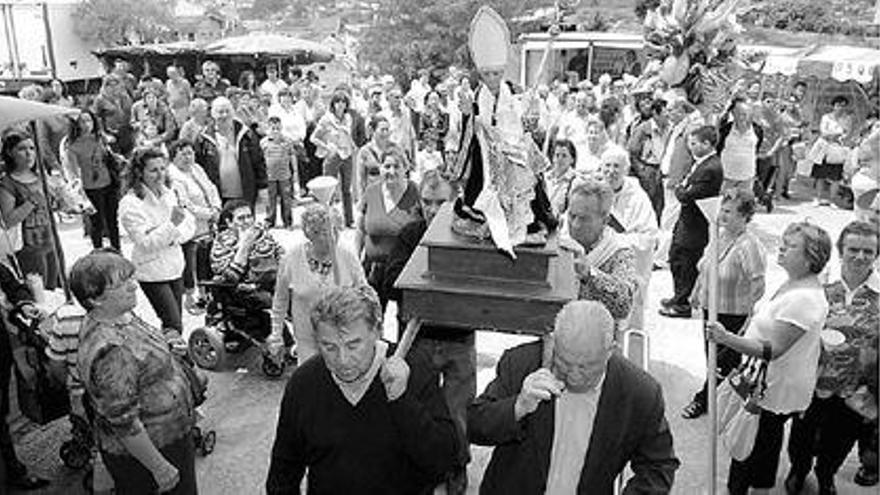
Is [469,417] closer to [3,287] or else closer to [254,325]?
[3,287]

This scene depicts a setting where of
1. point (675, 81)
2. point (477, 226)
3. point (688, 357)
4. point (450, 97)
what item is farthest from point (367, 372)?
point (450, 97)

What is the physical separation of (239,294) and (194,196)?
1.30 metres

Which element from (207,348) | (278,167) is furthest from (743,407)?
(278,167)

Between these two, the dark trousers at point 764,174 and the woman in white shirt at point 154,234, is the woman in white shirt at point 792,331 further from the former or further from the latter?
the dark trousers at point 764,174

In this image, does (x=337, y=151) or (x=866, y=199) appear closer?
(x=866, y=199)

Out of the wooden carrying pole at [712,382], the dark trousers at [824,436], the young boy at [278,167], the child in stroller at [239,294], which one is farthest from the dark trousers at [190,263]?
the dark trousers at [824,436]

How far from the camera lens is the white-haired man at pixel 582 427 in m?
2.21

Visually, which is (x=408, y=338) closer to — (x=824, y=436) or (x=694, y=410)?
(x=824, y=436)

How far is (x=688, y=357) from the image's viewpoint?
18.8 feet

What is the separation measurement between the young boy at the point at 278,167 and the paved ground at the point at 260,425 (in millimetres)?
2473

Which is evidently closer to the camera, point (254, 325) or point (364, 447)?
point (364, 447)

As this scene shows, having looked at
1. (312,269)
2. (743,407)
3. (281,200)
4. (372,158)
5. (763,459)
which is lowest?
(281,200)

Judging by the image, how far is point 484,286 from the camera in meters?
2.95

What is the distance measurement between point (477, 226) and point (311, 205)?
4.17 feet
